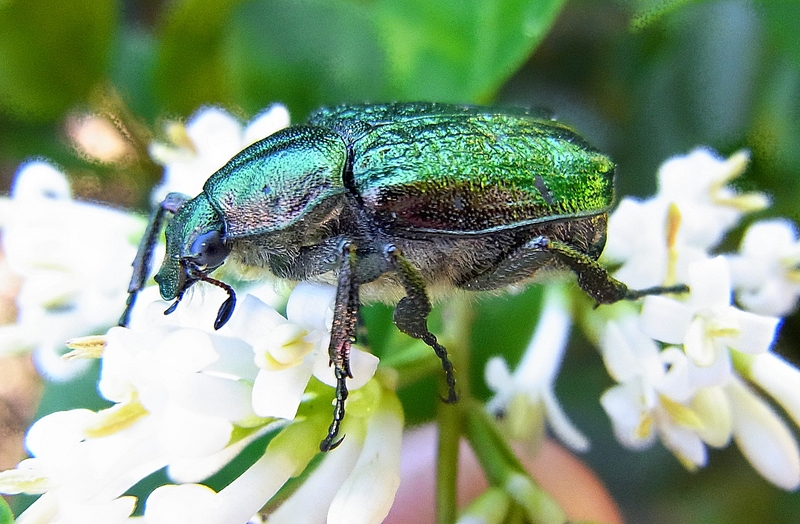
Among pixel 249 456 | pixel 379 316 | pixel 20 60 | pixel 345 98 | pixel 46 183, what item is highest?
pixel 20 60

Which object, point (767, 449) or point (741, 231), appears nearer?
point (767, 449)

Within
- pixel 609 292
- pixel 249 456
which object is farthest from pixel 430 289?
pixel 249 456

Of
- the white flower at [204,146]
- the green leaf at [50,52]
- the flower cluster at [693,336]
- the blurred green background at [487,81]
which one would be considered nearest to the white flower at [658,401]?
the flower cluster at [693,336]

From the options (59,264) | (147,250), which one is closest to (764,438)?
(147,250)

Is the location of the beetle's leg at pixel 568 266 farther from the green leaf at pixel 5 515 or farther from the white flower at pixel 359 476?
the green leaf at pixel 5 515

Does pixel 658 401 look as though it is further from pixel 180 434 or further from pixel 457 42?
pixel 457 42

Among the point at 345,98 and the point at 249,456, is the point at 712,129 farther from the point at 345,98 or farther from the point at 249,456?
the point at 249,456

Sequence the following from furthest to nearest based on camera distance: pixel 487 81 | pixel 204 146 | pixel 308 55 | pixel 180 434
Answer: pixel 308 55
pixel 487 81
pixel 204 146
pixel 180 434
